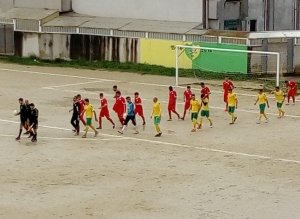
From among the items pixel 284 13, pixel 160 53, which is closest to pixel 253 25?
pixel 284 13

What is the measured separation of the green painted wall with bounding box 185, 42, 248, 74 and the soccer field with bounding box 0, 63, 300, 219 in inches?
252

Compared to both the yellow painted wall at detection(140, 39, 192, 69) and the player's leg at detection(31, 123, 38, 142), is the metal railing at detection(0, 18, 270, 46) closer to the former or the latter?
the yellow painted wall at detection(140, 39, 192, 69)

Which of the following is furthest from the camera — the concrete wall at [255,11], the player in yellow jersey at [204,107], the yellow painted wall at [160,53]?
the concrete wall at [255,11]

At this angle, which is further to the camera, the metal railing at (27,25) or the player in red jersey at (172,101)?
the metal railing at (27,25)

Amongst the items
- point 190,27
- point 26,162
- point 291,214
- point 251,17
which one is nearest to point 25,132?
point 26,162

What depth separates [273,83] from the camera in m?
39.3

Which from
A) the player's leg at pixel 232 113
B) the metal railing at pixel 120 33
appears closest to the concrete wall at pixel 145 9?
the metal railing at pixel 120 33

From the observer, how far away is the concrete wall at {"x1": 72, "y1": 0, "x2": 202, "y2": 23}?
4630cm

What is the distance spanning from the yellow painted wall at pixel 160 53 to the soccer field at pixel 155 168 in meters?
8.92

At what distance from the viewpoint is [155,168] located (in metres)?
24.1

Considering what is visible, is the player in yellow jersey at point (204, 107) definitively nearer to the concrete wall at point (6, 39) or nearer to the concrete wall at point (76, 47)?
the concrete wall at point (76, 47)

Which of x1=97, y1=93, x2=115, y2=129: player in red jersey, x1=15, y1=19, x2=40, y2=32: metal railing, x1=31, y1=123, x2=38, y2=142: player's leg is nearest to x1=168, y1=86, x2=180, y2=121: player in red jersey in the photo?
x1=97, y1=93, x2=115, y2=129: player in red jersey

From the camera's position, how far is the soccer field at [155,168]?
20.2 metres

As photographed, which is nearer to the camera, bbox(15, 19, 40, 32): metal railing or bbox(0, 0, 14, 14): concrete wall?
bbox(15, 19, 40, 32): metal railing
